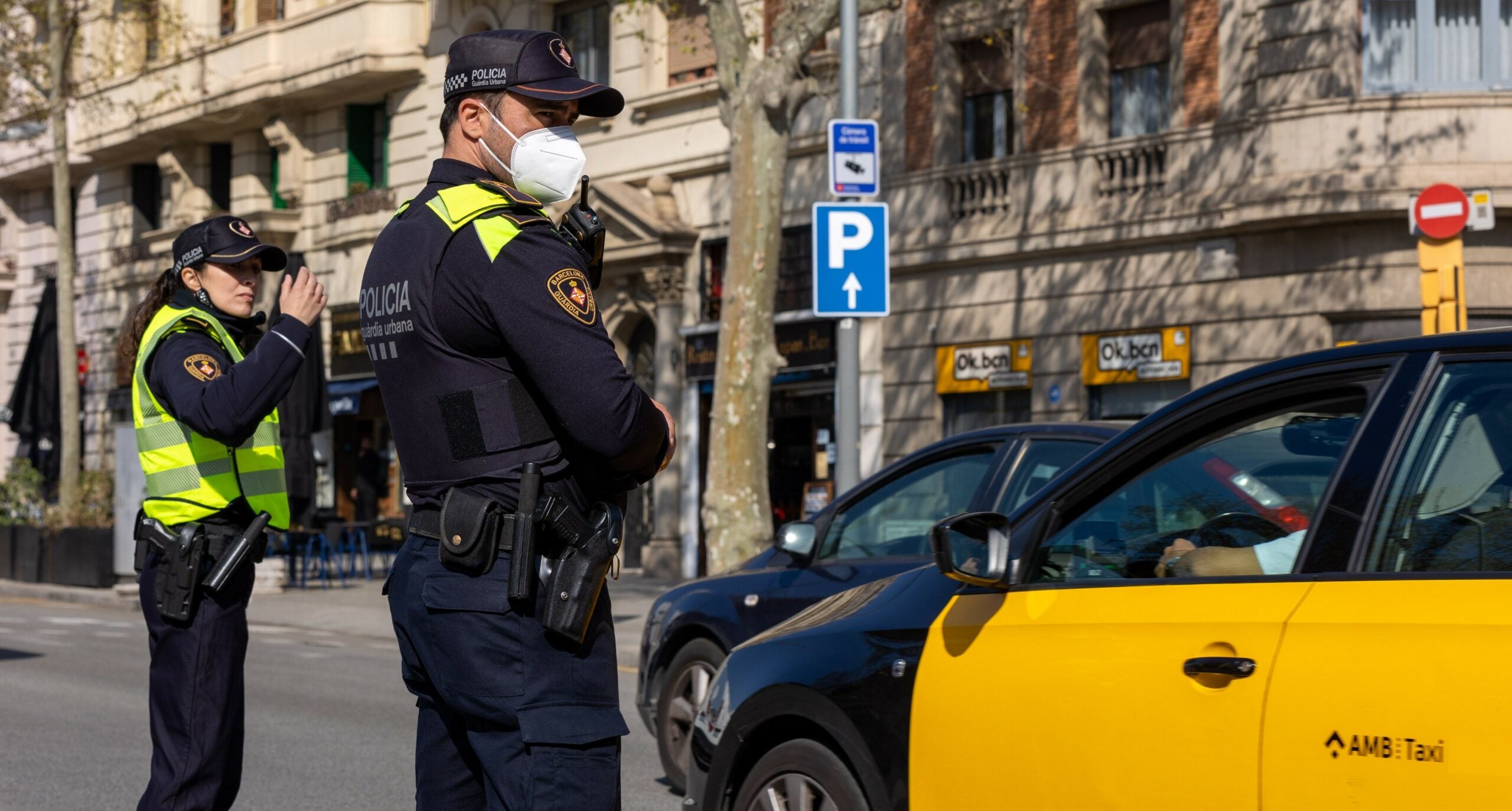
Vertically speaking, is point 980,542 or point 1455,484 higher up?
point 1455,484

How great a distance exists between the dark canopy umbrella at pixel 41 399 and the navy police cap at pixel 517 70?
2505cm

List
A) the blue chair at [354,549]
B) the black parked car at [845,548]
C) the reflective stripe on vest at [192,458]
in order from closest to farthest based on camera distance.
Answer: the reflective stripe on vest at [192,458] < the black parked car at [845,548] < the blue chair at [354,549]

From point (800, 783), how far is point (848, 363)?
9.16 metres

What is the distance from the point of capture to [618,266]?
81.1 ft

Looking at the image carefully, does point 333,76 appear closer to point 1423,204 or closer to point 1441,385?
point 1423,204

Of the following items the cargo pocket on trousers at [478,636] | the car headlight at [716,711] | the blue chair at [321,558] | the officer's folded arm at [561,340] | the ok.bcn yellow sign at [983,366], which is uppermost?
the ok.bcn yellow sign at [983,366]

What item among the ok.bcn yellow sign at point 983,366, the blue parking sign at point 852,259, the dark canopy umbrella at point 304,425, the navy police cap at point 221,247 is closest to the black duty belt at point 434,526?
the navy police cap at point 221,247

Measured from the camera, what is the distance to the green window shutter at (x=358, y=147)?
98.2 feet

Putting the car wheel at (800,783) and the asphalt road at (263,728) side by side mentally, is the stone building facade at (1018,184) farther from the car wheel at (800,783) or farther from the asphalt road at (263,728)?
the car wheel at (800,783)

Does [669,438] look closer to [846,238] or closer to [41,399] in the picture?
[846,238]

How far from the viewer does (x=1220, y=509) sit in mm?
3844

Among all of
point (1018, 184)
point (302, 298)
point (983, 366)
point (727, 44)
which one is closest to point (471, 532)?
point (302, 298)

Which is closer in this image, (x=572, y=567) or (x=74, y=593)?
(x=572, y=567)

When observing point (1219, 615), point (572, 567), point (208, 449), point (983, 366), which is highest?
point (983, 366)
